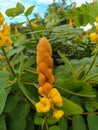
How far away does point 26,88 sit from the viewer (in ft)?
2.93

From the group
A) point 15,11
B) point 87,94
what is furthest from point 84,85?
point 15,11

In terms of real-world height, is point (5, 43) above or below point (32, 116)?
above

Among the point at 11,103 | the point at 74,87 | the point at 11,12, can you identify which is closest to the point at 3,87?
the point at 11,103

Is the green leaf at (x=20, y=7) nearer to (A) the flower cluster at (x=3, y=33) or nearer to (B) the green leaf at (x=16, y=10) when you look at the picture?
(B) the green leaf at (x=16, y=10)

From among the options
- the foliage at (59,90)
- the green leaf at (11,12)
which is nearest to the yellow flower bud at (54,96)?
the foliage at (59,90)

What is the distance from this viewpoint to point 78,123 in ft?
2.95

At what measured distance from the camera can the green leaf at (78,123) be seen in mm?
896

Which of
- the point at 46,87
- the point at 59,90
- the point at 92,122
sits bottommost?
the point at 92,122

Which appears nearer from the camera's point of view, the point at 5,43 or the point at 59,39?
the point at 5,43

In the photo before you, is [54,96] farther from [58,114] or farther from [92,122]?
[92,122]

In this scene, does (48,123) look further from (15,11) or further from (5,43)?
(15,11)

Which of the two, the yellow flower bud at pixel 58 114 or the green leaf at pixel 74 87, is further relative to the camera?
the green leaf at pixel 74 87

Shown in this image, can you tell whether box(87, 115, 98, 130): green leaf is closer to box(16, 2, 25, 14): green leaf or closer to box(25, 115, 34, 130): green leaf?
box(25, 115, 34, 130): green leaf

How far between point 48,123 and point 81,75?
221 millimetres
